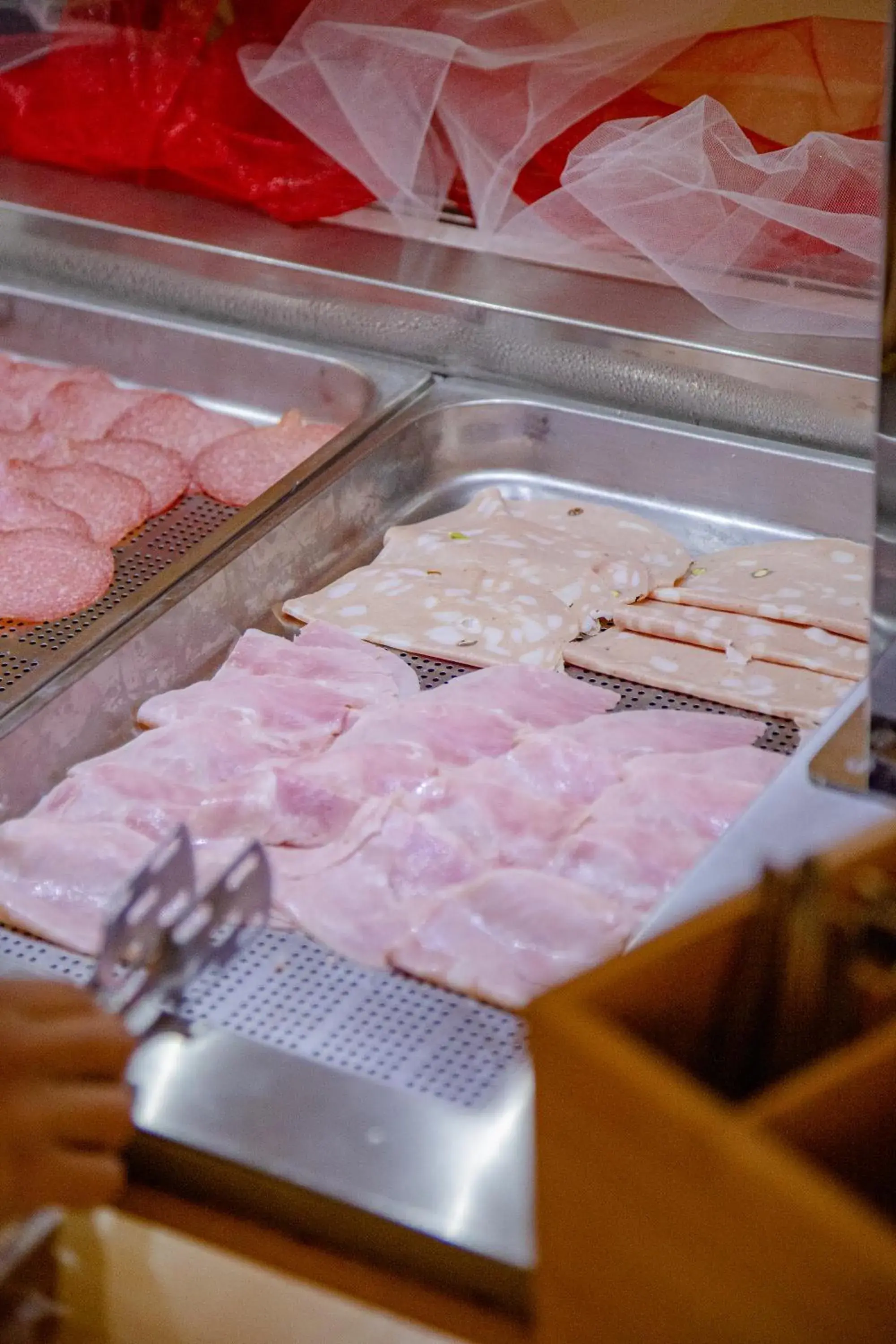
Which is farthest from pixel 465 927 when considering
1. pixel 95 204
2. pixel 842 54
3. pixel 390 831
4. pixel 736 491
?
pixel 95 204

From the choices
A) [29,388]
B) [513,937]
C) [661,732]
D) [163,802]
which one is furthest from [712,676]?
[29,388]

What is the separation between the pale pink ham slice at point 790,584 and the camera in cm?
193

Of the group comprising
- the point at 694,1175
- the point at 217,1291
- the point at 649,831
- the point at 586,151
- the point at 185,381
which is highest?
the point at 586,151

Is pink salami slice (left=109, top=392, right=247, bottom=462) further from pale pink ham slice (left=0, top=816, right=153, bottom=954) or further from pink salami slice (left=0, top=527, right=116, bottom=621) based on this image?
pale pink ham slice (left=0, top=816, right=153, bottom=954)

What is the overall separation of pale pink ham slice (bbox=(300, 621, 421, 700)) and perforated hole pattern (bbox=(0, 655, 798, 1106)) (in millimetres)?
457

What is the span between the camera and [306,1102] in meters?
1.18

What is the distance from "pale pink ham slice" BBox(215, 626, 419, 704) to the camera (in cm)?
184

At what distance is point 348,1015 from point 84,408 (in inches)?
53.1

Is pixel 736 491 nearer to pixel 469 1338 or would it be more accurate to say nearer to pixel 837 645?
pixel 837 645

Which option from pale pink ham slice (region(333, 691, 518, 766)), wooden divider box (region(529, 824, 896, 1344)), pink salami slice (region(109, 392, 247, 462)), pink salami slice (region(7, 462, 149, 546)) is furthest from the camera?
pink salami slice (region(109, 392, 247, 462))

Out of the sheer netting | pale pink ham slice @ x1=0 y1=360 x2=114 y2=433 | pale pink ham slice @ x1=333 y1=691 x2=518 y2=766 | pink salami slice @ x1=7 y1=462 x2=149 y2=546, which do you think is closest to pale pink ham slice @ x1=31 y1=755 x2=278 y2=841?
pale pink ham slice @ x1=333 y1=691 x2=518 y2=766

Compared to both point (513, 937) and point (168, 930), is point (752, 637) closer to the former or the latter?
point (513, 937)

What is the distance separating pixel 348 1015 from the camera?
139 cm

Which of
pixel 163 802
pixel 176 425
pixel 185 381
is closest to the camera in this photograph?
pixel 163 802
